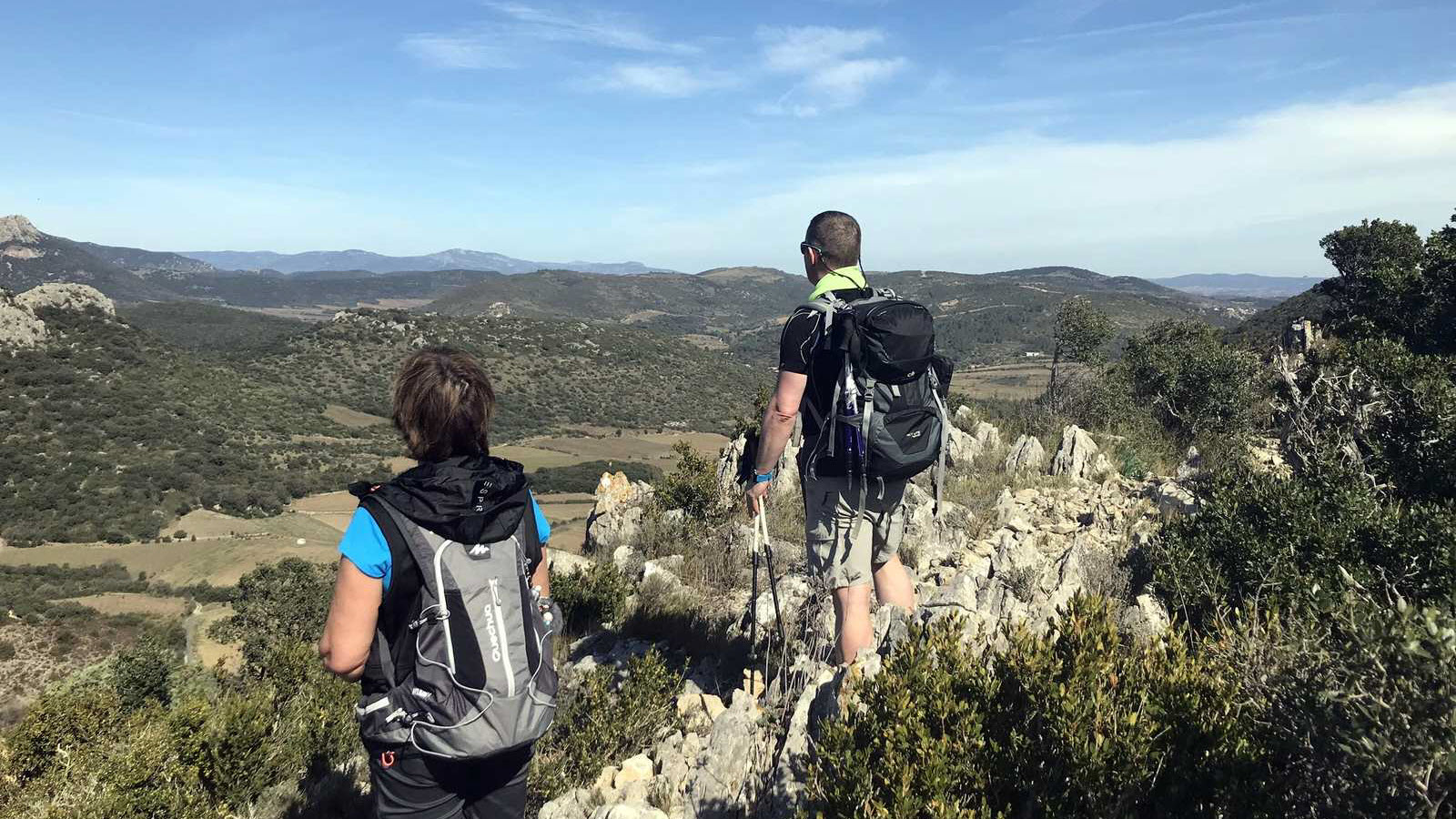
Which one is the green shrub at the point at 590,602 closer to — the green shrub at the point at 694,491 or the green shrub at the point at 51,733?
the green shrub at the point at 694,491

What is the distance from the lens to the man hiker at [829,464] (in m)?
2.82

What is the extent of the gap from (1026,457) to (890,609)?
5.03 m

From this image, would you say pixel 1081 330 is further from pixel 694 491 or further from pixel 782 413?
pixel 782 413

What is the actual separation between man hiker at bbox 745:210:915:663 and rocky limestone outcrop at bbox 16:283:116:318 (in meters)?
76.7

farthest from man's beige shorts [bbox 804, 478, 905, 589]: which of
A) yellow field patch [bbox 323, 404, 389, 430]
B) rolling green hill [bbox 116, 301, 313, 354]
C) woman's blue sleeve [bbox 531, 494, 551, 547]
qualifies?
rolling green hill [bbox 116, 301, 313, 354]

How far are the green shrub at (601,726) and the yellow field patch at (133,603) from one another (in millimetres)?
32307

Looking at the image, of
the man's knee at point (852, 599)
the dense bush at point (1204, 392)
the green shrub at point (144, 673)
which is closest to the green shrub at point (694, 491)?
the man's knee at point (852, 599)

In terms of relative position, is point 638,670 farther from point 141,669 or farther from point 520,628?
point 141,669

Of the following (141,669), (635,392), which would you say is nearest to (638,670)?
(141,669)

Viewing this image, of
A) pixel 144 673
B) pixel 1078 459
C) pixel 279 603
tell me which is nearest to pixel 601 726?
pixel 1078 459

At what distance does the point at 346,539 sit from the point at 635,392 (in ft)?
265

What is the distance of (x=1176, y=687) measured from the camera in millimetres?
2113

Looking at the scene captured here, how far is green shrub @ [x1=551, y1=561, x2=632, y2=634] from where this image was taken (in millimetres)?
4805

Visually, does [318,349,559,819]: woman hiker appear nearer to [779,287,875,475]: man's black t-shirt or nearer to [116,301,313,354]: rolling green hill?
[779,287,875,475]: man's black t-shirt
